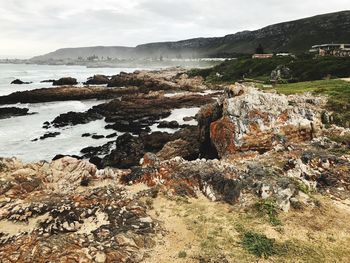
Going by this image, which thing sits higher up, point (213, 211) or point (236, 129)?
point (236, 129)

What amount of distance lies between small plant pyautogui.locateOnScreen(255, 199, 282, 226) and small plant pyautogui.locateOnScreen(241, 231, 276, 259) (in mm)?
1342

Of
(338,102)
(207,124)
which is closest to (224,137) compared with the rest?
(207,124)

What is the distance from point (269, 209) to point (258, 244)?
2.67m

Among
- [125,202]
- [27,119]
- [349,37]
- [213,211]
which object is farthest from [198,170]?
[349,37]

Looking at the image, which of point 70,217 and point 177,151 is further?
point 177,151

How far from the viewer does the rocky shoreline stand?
13711 millimetres

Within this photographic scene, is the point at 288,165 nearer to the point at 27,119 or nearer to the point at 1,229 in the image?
the point at 1,229

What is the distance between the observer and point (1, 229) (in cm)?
1512

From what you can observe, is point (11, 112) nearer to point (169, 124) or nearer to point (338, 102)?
point (169, 124)

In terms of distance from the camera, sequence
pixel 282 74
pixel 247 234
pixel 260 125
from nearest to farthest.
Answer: pixel 247 234
pixel 260 125
pixel 282 74

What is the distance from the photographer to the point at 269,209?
1595 cm

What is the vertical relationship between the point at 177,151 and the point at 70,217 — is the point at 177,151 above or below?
below

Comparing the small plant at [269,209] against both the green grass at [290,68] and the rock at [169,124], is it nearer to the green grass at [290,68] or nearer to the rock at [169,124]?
the rock at [169,124]

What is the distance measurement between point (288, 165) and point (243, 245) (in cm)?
737
